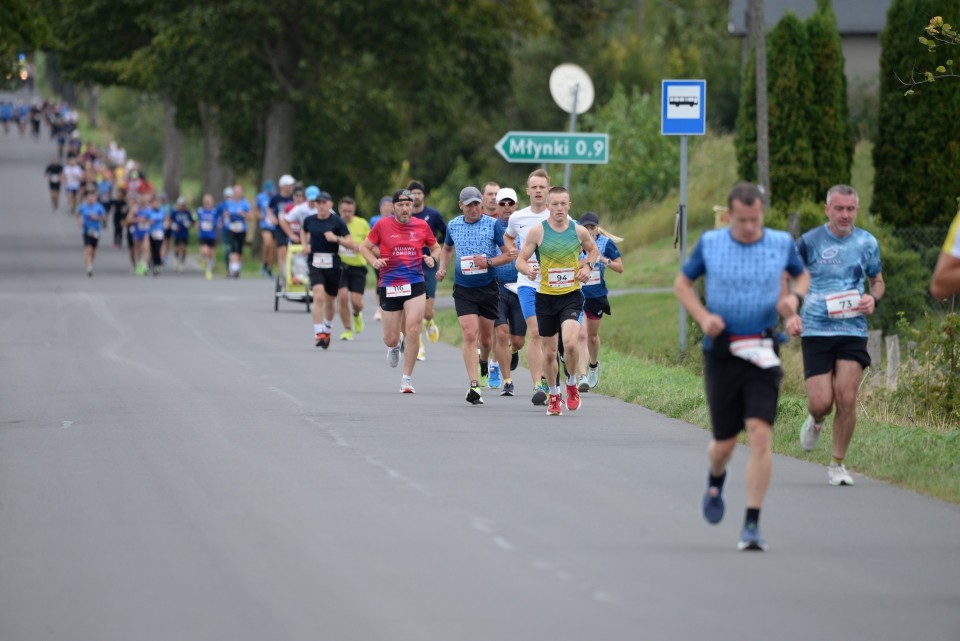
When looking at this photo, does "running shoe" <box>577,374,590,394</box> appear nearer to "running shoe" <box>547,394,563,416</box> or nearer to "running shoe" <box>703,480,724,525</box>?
"running shoe" <box>547,394,563,416</box>

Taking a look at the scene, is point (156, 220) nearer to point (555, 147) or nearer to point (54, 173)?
point (555, 147)

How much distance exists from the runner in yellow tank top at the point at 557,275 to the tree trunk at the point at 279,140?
32.5m

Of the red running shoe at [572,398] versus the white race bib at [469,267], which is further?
the white race bib at [469,267]

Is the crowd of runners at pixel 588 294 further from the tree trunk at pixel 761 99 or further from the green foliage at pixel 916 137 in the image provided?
the green foliage at pixel 916 137

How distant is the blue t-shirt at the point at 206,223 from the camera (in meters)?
39.8

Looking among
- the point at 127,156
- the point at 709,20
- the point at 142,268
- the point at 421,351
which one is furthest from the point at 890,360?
the point at 127,156

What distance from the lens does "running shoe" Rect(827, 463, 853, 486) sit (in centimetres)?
1160

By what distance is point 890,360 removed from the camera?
2059 centimetres

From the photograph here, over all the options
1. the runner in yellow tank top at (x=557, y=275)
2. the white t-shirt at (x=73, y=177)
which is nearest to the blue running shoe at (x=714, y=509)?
the runner in yellow tank top at (x=557, y=275)

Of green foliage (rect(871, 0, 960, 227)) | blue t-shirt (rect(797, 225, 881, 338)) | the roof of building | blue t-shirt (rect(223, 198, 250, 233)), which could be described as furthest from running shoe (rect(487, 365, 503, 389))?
the roof of building

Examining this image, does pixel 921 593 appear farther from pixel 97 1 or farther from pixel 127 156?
pixel 127 156

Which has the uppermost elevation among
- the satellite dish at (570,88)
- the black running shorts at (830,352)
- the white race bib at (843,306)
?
the satellite dish at (570,88)

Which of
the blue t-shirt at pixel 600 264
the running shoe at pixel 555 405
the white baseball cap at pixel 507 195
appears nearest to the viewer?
the running shoe at pixel 555 405

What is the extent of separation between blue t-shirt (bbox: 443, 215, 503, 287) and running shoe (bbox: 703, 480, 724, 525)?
7.60 meters
